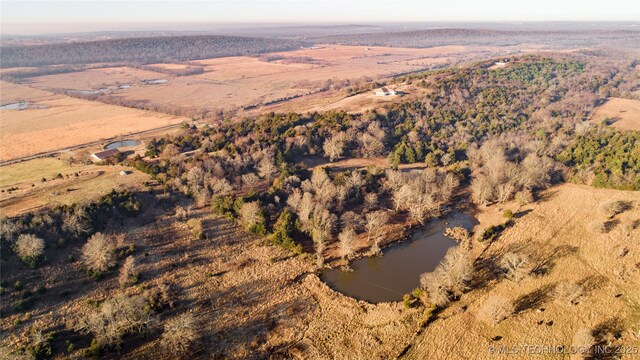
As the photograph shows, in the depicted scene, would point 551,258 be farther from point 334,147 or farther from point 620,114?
point 620,114

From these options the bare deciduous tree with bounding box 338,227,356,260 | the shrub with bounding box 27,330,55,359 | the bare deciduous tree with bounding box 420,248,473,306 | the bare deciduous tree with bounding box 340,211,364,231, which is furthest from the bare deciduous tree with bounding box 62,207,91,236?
the bare deciduous tree with bounding box 420,248,473,306

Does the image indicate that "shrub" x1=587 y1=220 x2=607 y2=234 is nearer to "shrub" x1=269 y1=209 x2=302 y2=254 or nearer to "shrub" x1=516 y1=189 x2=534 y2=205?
"shrub" x1=516 y1=189 x2=534 y2=205

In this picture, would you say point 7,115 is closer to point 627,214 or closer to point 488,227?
point 488,227

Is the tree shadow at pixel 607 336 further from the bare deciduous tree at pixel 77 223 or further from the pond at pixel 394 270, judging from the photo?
the bare deciduous tree at pixel 77 223

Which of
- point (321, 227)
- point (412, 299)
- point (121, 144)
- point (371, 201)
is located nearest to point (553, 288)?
point (412, 299)

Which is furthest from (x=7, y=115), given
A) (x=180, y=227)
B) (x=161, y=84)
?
(x=180, y=227)

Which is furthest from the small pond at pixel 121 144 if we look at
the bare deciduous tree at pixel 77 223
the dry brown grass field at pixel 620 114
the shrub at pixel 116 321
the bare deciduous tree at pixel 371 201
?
the dry brown grass field at pixel 620 114
